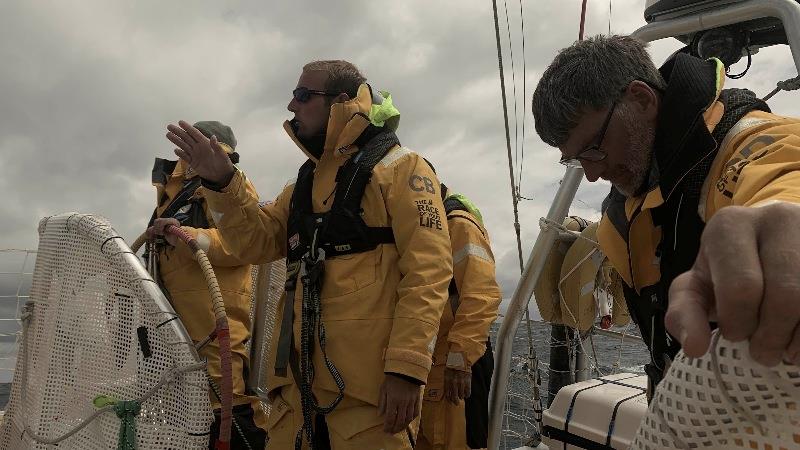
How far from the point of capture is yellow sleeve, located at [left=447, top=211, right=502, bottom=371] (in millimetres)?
2947

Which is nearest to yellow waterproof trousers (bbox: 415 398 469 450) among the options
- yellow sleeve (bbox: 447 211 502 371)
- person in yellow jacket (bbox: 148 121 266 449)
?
yellow sleeve (bbox: 447 211 502 371)

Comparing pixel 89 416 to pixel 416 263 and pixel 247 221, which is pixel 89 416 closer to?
pixel 247 221

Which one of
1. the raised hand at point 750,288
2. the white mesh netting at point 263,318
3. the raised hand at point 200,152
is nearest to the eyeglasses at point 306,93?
the raised hand at point 200,152

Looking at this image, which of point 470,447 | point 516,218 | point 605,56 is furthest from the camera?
point 516,218

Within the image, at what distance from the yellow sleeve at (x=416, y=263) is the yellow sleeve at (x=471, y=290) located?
64cm

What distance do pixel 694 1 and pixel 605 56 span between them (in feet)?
4.06

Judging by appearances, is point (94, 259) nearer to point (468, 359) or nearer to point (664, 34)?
point (468, 359)

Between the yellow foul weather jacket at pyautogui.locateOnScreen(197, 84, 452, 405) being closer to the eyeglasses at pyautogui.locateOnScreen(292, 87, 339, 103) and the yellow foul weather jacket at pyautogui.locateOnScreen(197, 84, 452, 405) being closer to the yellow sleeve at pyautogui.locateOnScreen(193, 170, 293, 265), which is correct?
the yellow sleeve at pyautogui.locateOnScreen(193, 170, 293, 265)

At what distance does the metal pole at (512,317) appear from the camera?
2.92 meters

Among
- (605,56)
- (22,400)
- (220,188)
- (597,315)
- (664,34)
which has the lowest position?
(22,400)

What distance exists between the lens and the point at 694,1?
8.29 feet

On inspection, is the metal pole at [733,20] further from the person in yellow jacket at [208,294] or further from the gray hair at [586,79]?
the person in yellow jacket at [208,294]

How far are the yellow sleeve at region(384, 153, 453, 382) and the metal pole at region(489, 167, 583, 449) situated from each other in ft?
2.23

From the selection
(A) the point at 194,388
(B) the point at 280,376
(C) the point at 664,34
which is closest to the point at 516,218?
(C) the point at 664,34
